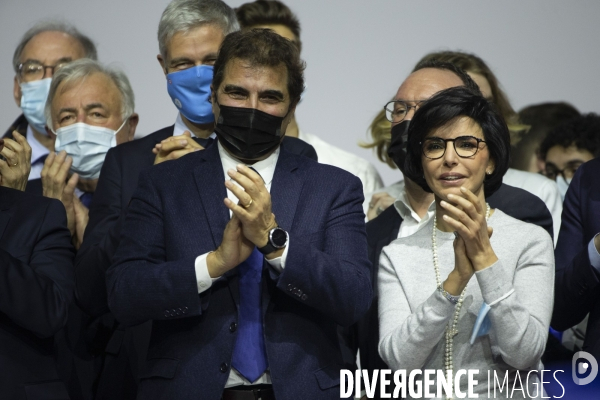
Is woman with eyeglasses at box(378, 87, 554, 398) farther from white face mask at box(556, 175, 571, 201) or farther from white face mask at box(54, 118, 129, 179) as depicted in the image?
white face mask at box(556, 175, 571, 201)

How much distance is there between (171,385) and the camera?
263cm

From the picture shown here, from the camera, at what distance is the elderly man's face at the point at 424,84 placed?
3.48 meters

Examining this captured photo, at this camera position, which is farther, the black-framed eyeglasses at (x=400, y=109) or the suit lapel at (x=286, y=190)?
the black-framed eyeglasses at (x=400, y=109)

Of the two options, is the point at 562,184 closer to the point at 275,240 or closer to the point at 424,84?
the point at 424,84

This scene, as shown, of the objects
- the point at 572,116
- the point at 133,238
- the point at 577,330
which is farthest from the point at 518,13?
the point at 133,238

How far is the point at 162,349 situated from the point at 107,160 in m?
0.96

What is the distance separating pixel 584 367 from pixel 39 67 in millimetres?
2963

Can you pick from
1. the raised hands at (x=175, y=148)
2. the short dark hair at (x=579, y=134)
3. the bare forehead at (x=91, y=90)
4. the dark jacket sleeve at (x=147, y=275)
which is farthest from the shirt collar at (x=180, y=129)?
the short dark hair at (x=579, y=134)

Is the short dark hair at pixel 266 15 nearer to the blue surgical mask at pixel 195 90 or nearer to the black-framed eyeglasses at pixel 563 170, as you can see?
the blue surgical mask at pixel 195 90

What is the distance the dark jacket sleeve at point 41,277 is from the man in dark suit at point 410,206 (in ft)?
3.39

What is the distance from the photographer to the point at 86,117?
3.90 metres

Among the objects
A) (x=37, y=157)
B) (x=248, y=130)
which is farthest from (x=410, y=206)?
(x=37, y=157)

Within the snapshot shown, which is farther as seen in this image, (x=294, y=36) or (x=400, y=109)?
(x=294, y=36)

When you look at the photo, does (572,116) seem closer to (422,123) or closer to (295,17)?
(295,17)
